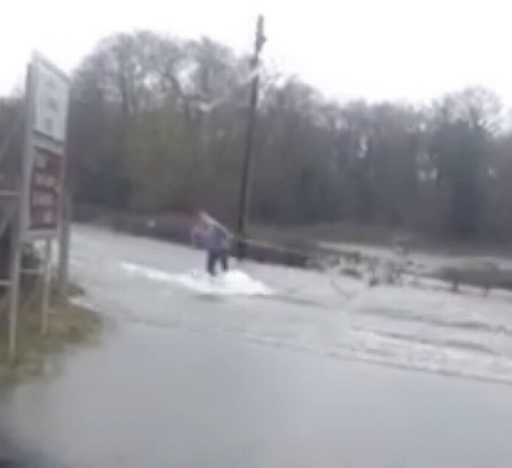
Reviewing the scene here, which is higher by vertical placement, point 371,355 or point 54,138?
point 54,138

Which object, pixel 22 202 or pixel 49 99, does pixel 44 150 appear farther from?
pixel 22 202

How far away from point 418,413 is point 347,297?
1418 centimetres

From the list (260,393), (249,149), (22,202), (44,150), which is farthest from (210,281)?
(249,149)

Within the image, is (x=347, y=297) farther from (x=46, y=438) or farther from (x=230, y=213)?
(x=230, y=213)

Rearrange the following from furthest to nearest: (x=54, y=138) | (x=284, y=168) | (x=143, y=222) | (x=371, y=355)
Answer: (x=284, y=168) → (x=143, y=222) → (x=371, y=355) → (x=54, y=138)

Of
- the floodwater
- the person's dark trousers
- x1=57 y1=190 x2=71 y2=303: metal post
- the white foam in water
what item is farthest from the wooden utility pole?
x1=57 y1=190 x2=71 y2=303: metal post

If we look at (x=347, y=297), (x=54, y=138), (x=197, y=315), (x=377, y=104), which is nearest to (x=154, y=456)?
(x=54, y=138)

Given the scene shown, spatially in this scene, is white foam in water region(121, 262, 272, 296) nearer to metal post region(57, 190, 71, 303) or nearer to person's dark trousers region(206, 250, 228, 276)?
person's dark trousers region(206, 250, 228, 276)

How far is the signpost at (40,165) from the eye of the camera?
10.2 m

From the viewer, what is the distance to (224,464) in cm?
701

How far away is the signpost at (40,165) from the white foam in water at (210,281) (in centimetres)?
932

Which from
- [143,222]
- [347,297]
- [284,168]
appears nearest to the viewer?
[347,297]

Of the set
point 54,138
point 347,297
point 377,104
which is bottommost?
point 347,297

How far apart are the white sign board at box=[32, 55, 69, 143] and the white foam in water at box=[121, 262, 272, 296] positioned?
31.1ft
